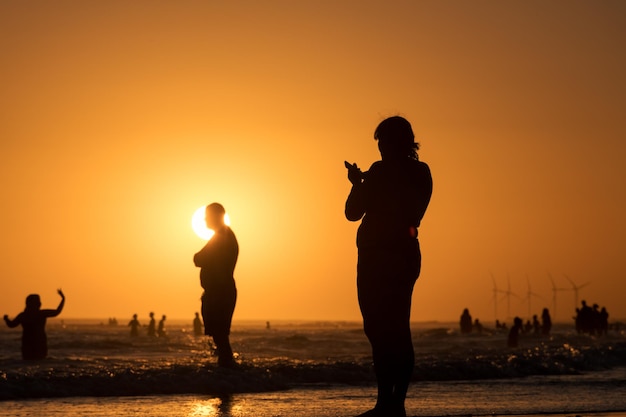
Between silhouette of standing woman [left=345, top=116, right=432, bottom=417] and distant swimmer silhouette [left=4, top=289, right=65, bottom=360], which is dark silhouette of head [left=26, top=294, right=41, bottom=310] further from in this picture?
silhouette of standing woman [left=345, top=116, right=432, bottom=417]

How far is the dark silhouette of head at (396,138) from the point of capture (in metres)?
7.54

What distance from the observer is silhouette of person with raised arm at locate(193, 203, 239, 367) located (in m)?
14.2

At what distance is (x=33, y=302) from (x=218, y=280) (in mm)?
5602

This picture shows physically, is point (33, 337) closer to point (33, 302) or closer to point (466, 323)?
point (33, 302)

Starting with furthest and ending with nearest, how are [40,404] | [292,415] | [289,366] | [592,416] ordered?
1. [289,366]
2. [40,404]
3. [292,415]
4. [592,416]

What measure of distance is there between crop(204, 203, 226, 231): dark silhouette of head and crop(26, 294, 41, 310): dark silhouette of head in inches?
215

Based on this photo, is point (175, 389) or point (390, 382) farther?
point (175, 389)

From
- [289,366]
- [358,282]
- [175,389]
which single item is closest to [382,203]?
[358,282]

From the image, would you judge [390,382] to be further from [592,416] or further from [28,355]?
[28,355]

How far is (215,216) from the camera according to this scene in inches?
561

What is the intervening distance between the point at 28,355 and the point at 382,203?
39.2 ft

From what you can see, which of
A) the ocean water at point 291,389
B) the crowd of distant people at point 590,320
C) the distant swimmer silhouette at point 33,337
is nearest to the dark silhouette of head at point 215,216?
the ocean water at point 291,389

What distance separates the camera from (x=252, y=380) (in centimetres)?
1330

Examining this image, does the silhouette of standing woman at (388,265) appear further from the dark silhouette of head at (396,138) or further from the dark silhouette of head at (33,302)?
the dark silhouette of head at (33,302)
